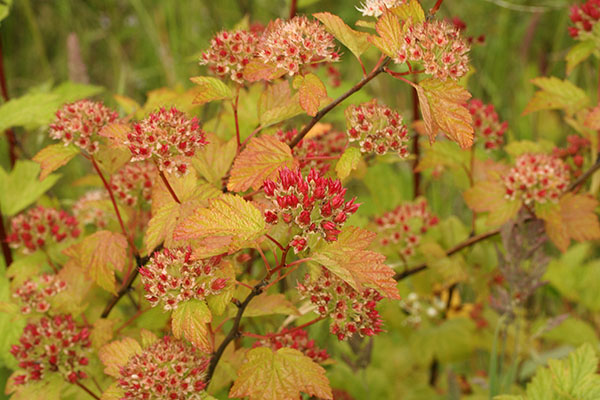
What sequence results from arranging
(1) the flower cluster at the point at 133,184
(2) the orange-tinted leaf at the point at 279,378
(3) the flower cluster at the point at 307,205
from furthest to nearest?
1. (1) the flower cluster at the point at 133,184
2. (2) the orange-tinted leaf at the point at 279,378
3. (3) the flower cluster at the point at 307,205

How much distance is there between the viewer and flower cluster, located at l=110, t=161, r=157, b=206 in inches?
53.2

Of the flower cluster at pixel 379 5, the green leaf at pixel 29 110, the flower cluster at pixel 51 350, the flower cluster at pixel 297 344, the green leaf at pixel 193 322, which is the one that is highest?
the flower cluster at pixel 379 5

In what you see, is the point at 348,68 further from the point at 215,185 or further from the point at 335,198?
the point at 335,198

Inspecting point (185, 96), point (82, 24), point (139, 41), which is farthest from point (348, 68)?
point (185, 96)

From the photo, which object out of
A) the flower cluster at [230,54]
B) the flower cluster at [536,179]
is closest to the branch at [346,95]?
the flower cluster at [230,54]

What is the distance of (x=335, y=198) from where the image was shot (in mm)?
861

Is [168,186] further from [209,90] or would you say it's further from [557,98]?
[557,98]

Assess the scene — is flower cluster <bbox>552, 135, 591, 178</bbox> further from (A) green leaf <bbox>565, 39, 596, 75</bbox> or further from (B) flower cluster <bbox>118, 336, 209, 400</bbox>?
(B) flower cluster <bbox>118, 336, 209, 400</bbox>

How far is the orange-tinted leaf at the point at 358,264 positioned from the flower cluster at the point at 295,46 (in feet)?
1.04

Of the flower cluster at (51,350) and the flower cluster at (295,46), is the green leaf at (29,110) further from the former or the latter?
the flower cluster at (295,46)

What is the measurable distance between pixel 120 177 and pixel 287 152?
0.51m

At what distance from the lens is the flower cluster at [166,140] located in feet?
3.18

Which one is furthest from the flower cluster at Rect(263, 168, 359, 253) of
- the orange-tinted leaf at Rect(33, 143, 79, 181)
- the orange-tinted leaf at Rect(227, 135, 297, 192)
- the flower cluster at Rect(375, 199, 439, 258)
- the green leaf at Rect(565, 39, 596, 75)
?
the green leaf at Rect(565, 39, 596, 75)

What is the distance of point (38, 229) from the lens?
1483 mm
